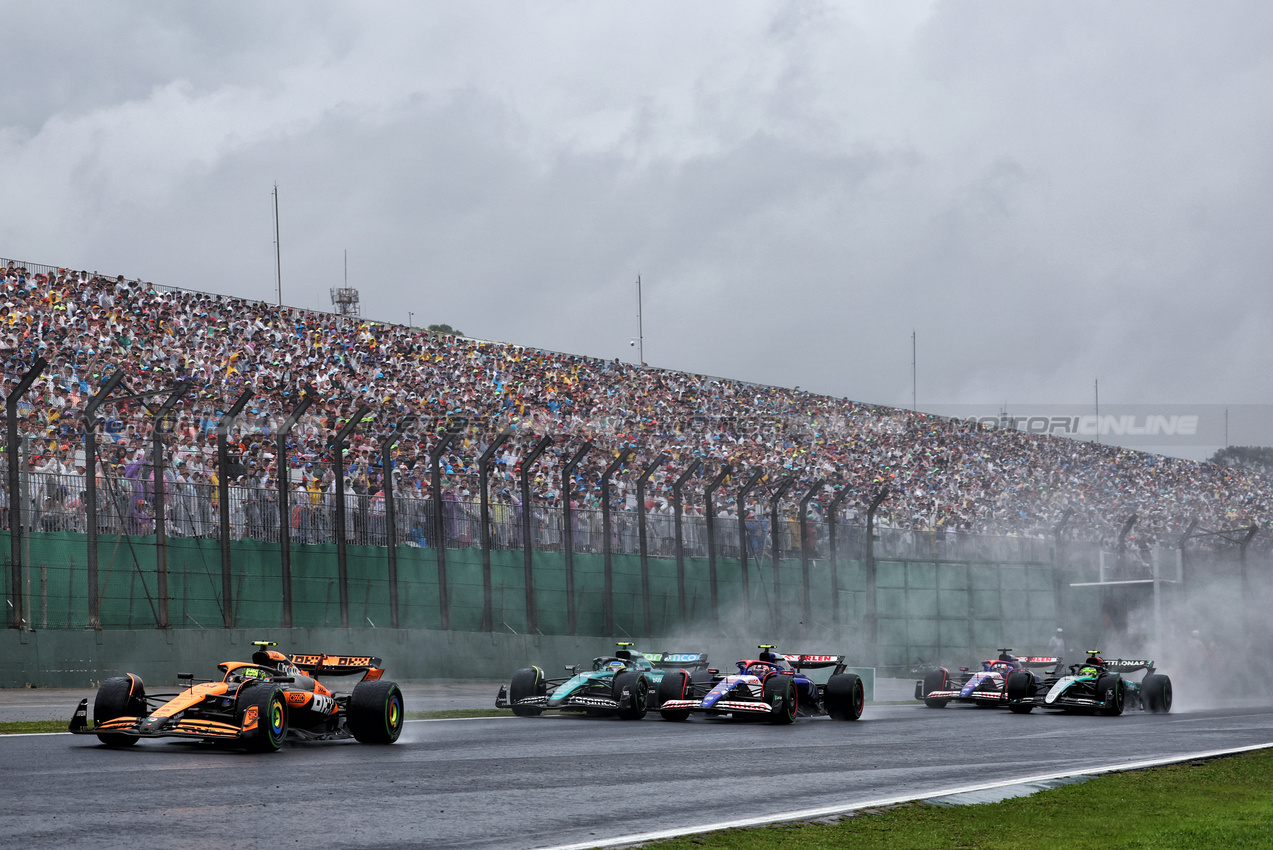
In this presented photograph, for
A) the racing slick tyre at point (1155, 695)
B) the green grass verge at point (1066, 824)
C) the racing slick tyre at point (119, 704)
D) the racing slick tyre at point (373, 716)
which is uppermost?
the racing slick tyre at point (119, 704)

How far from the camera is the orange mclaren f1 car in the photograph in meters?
13.1

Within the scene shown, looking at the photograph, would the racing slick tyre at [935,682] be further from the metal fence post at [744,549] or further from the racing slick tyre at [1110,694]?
the metal fence post at [744,549]

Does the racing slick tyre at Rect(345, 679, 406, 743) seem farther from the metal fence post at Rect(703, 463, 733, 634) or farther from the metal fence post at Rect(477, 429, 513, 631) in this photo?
the metal fence post at Rect(703, 463, 733, 634)

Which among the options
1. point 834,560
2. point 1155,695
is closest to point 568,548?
point 834,560

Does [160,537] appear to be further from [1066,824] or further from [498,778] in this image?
[1066,824]

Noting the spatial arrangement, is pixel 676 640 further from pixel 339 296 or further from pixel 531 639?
pixel 339 296

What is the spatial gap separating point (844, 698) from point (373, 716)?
908cm

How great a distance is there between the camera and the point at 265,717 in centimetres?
1330

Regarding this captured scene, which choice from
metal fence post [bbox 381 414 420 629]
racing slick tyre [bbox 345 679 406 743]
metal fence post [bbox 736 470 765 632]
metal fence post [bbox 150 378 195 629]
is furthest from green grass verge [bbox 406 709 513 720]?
metal fence post [bbox 736 470 765 632]

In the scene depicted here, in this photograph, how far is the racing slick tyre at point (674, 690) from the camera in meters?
20.7

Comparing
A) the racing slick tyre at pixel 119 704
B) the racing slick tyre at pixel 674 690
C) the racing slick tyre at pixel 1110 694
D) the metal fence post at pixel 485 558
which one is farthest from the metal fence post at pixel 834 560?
the racing slick tyre at pixel 119 704

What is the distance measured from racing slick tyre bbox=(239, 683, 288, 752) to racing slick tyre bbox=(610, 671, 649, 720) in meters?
7.83

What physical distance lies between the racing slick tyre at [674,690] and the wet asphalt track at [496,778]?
0.89 metres

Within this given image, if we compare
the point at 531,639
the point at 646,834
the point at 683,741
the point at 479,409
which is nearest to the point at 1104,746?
the point at 683,741
